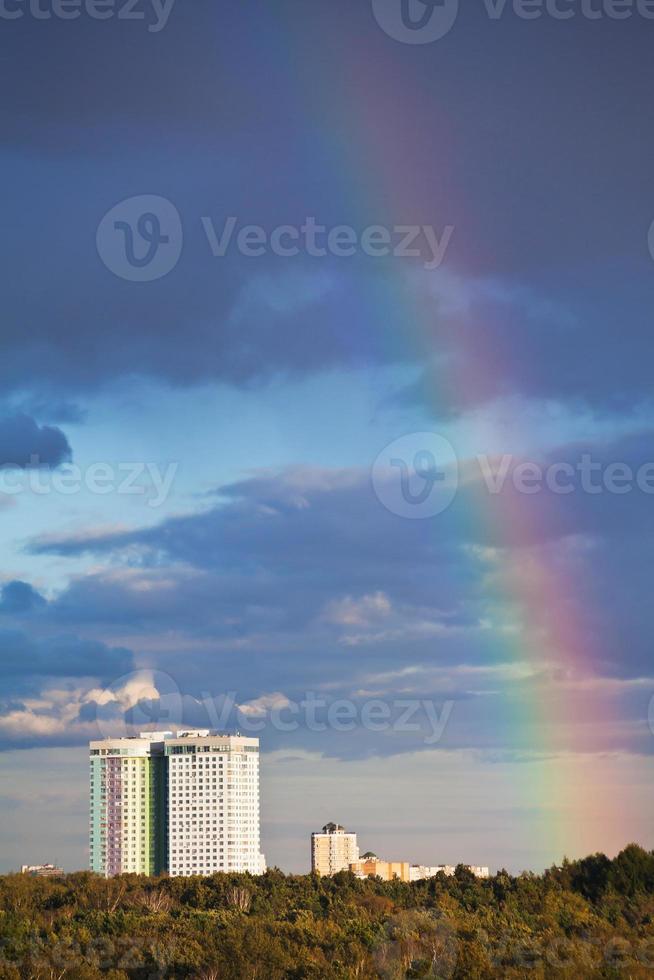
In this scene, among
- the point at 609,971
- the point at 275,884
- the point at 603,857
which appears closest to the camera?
the point at 609,971

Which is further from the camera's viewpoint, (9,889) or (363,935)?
(9,889)

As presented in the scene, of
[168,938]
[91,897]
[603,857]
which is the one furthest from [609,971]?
[91,897]

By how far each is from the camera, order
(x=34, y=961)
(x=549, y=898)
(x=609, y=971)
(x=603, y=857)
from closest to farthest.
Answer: (x=609, y=971) < (x=34, y=961) < (x=549, y=898) < (x=603, y=857)

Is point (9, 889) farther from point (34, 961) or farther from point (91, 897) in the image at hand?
point (34, 961)

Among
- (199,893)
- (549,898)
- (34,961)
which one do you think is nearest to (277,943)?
(34,961)

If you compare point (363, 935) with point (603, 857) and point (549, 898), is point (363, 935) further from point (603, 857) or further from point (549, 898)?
point (603, 857)

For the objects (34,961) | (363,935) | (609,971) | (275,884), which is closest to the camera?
(609,971)
